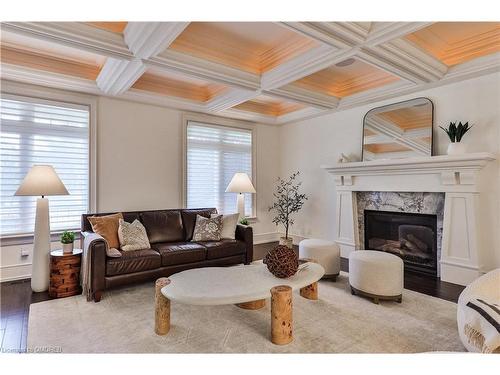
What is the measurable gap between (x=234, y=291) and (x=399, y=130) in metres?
3.46

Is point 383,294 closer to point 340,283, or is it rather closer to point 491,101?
point 340,283

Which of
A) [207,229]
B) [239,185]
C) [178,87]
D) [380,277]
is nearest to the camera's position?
[380,277]

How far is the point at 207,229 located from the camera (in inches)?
159

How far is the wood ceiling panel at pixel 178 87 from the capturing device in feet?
13.6

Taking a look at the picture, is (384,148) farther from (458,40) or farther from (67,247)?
(67,247)

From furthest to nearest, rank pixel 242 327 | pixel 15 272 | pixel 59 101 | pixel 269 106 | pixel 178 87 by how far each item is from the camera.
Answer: pixel 269 106 < pixel 178 87 < pixel 59 101 < pixel 15 272 < pixel 242 327

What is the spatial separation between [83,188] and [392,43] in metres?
4.25

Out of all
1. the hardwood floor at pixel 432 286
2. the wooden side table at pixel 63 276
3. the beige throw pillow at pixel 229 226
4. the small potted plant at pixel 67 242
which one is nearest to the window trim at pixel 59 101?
the small potted plant at pixel 67 242

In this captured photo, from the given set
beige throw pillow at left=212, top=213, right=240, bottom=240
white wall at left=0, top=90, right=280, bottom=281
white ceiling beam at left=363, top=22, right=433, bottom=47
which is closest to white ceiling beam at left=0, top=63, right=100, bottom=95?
white wall at left=0, top=90, right=280, bottom=281

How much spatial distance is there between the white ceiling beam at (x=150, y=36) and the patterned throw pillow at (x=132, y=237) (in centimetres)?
196

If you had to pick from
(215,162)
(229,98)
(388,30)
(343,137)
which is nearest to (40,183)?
(229,98)

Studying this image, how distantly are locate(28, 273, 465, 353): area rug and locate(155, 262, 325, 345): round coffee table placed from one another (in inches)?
5.5
